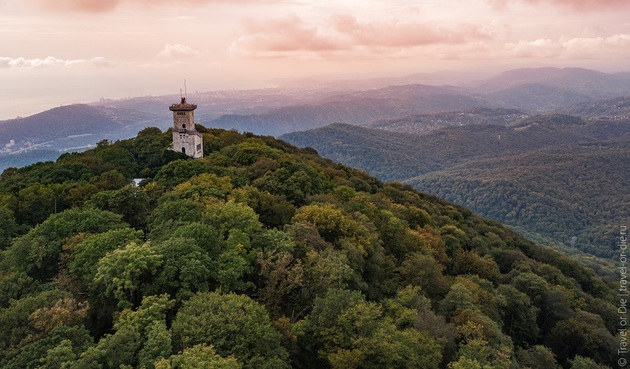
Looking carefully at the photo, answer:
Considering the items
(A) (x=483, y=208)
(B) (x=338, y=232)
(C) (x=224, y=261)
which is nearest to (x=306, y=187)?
(B) (x=338, y=232)

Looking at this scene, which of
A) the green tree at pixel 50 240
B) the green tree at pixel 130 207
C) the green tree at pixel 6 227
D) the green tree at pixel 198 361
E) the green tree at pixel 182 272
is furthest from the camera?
the green tree at pixel 130 207

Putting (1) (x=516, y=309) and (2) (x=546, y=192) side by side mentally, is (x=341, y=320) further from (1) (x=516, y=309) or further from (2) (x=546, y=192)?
(2) (x=546, y=192)

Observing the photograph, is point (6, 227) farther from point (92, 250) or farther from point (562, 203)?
point (562, 203)

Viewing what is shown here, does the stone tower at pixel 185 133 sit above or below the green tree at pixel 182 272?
above

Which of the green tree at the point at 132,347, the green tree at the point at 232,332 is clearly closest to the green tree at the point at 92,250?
the green tree at the point at 132,347

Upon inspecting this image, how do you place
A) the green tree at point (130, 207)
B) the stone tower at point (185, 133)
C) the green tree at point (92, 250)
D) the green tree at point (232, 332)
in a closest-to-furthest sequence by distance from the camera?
the green tree at point (232, 332), the green tree at point (92, 250), the green tree at point (130, 207), the stone tower at point (185, 133)

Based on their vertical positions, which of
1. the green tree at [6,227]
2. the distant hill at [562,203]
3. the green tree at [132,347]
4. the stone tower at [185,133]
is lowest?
the distant hill at [562,203]

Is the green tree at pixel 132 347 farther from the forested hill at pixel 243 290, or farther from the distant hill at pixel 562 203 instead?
the distant hill at pixel 562 203

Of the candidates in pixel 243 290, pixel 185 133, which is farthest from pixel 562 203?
pixel 243 290
